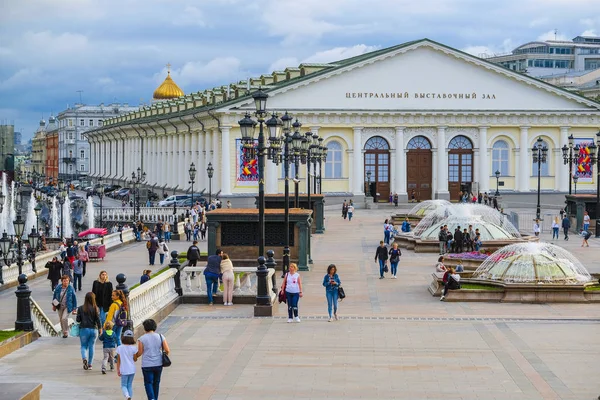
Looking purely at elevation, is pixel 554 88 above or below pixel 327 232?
above

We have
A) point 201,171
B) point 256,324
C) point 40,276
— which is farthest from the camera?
point 201,171

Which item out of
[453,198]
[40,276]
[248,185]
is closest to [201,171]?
[248,185]

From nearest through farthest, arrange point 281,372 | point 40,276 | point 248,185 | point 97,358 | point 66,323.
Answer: point 281,372 < point 97,358 < point 66,323 < point 40,276 < point 248,185

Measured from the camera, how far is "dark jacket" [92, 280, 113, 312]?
21250 millimetres

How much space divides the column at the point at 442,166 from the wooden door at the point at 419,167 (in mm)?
983

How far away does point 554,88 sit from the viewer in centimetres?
8488

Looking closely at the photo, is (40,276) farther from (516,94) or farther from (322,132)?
(516,94)

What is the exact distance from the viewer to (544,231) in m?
59.0

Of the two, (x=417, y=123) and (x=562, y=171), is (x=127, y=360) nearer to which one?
(x=417, y=123)

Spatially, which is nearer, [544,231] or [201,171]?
[544,231]

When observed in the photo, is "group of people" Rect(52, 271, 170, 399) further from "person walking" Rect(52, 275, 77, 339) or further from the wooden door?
the wooden door

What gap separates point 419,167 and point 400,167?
1.83m

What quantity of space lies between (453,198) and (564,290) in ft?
193

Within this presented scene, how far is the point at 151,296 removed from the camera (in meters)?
24.5
